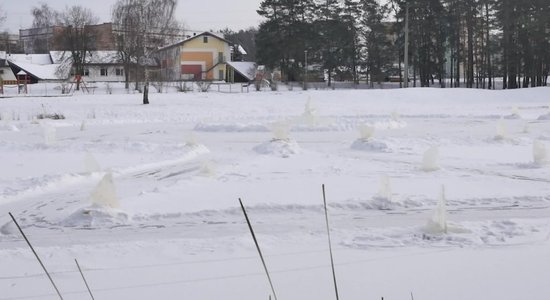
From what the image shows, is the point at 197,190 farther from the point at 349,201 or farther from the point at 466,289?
the point at 466,289

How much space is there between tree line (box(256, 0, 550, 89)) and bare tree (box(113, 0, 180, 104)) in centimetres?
1427

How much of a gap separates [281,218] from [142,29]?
33.3 m

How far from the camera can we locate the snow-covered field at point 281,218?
5.64m

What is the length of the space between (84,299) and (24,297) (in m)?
0.56

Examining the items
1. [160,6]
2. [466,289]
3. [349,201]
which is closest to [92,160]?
[349,201]

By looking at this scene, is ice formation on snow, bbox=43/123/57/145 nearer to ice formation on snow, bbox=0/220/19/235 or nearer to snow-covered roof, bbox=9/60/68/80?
ice formation on snow, bbox=0/220/19/235

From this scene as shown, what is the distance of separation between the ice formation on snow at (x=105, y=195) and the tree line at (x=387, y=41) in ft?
165

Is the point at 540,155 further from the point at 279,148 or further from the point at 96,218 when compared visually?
the point at 96,218

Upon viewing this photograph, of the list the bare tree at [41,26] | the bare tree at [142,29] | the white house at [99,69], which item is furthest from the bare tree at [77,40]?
the bare tree at [41,26]

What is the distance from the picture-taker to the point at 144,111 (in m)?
31.7

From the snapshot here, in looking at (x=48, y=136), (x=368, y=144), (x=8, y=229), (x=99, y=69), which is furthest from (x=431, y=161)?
(x=99, y=69)

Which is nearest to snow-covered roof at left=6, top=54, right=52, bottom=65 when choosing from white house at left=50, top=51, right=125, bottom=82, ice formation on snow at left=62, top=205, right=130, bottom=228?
white house at left=50, top=51, right=125, bottom=82

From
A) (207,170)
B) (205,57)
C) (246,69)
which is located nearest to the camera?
(207,170)

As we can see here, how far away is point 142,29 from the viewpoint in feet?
128
